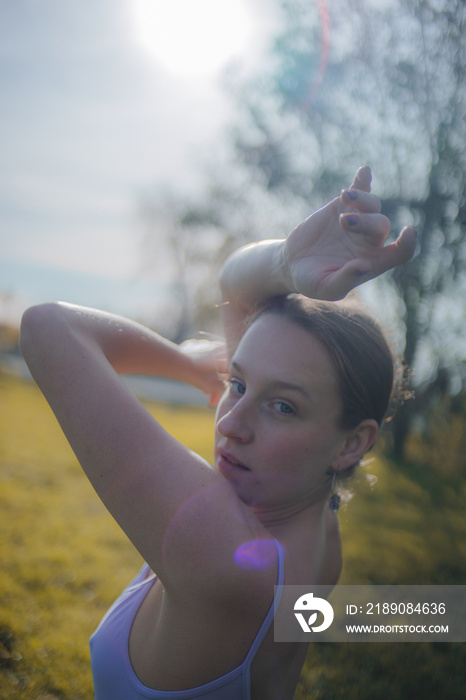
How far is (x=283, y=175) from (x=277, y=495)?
949 centimetres

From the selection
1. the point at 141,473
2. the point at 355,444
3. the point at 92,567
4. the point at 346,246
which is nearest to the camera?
the point at 141,473

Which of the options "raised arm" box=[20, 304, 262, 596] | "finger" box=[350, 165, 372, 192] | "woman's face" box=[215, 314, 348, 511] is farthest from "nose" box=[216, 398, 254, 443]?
"finger" box=[350, 165, 372, 192]

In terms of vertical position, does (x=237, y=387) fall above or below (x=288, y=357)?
below

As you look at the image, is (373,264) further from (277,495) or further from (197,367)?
(197,367)

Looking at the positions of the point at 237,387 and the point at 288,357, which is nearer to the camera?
the point at 288,357

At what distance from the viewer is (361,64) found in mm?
7910

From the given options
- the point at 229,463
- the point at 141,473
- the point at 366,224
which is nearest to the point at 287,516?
the point at 229,463

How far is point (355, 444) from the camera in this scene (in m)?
1.62

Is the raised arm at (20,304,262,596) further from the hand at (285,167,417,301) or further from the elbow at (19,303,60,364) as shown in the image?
the hand at (285,167,417,301)

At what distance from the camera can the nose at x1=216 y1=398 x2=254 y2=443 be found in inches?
53.0

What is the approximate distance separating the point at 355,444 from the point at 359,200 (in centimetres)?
91

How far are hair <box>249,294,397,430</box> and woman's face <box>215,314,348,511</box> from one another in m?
0.04

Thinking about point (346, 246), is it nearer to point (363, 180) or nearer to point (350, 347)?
point (363, 180)

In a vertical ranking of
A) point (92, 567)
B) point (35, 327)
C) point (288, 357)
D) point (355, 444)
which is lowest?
point (92, 567)
